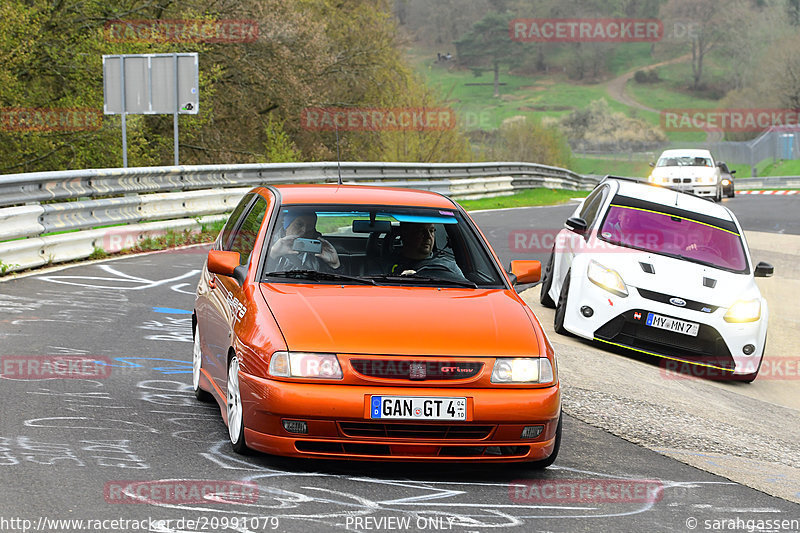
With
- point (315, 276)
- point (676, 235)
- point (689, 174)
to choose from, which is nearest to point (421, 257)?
point (315, 276)

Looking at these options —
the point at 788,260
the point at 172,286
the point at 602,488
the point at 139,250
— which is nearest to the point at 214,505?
the point at 602,488

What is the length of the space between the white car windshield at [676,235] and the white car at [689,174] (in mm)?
22168

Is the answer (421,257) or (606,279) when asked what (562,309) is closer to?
(606,279)

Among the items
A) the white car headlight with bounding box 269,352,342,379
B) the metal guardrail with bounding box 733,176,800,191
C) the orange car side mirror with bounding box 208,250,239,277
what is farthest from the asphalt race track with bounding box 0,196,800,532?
the metal guardrail with bounding box 733,176,800,191

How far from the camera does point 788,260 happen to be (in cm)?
2008

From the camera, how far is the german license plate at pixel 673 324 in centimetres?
1103

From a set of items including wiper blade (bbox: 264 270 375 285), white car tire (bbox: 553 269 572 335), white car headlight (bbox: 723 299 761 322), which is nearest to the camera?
wiper blade (bbox: 264 270 375 285)

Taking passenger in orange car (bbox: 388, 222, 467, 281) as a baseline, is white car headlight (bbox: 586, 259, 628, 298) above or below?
below

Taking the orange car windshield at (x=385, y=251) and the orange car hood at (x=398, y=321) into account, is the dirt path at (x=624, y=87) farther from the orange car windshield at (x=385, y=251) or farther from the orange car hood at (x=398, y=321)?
the orange car hood at (x=398, y=321)

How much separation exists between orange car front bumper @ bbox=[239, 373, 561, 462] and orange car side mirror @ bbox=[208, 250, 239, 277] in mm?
1063

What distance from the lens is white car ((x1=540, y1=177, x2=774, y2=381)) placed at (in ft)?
36.3

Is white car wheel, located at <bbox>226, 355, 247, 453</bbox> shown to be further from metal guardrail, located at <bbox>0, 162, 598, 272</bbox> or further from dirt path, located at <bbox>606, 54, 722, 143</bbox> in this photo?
dirt path, located at <bbox>606, 54, 722, 143</bbox>

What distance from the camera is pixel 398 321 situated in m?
5.82

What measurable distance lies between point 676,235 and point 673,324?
5.13ft
